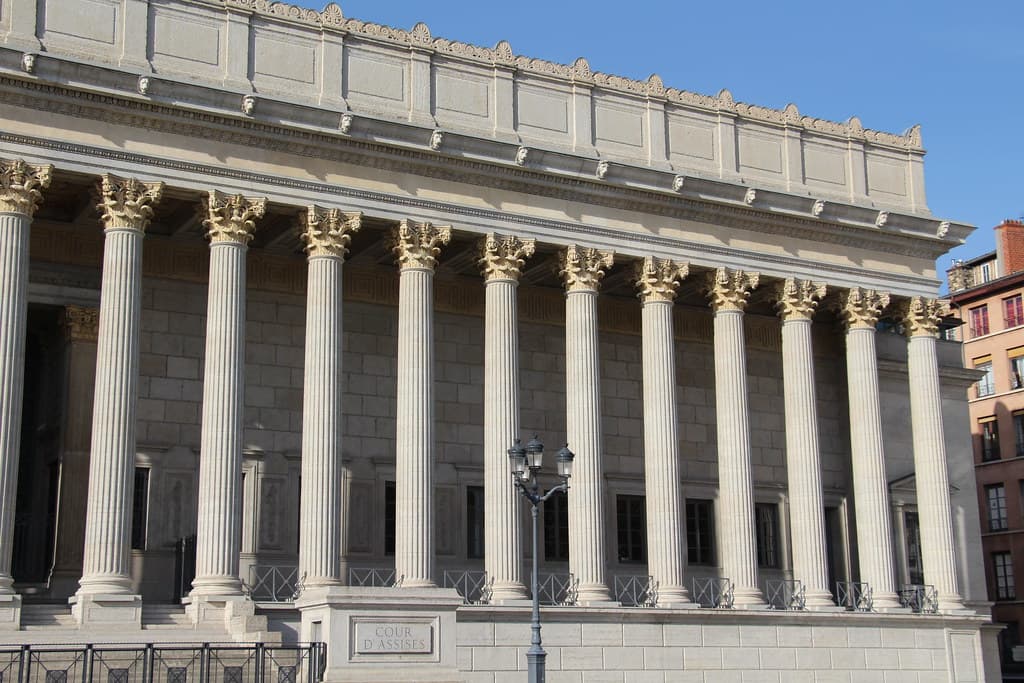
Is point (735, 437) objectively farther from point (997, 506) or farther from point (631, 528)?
point (997, 506)

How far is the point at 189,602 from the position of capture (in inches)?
1307

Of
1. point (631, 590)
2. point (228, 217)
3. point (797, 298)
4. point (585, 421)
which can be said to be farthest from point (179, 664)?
point (797, 298)

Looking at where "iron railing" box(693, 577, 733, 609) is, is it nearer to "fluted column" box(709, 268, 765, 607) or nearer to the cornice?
"fluted column" box(709, 268, 765, 607)

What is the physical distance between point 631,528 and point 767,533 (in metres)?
5.05

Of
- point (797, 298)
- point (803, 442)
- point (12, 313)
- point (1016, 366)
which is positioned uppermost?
point (1016, 366)

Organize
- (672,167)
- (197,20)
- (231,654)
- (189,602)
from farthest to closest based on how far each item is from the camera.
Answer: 1. (672,167)
2. (197,20)
3. (189,602)
4. (231,654)

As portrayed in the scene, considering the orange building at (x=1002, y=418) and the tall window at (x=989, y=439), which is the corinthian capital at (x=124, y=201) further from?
the tall window at (x=989, y=439)

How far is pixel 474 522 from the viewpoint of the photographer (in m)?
42.7

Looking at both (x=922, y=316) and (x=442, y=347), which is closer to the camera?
(x=442, y=347)

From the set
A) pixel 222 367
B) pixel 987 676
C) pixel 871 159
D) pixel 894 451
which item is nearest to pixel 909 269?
pixel 871 159

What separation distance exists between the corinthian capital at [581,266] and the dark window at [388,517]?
25.4 ft

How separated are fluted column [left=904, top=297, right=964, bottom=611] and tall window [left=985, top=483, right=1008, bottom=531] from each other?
27326 mm

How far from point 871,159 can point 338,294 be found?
1968cm

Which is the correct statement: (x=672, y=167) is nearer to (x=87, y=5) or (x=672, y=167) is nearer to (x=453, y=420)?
(x=453, y=420)
